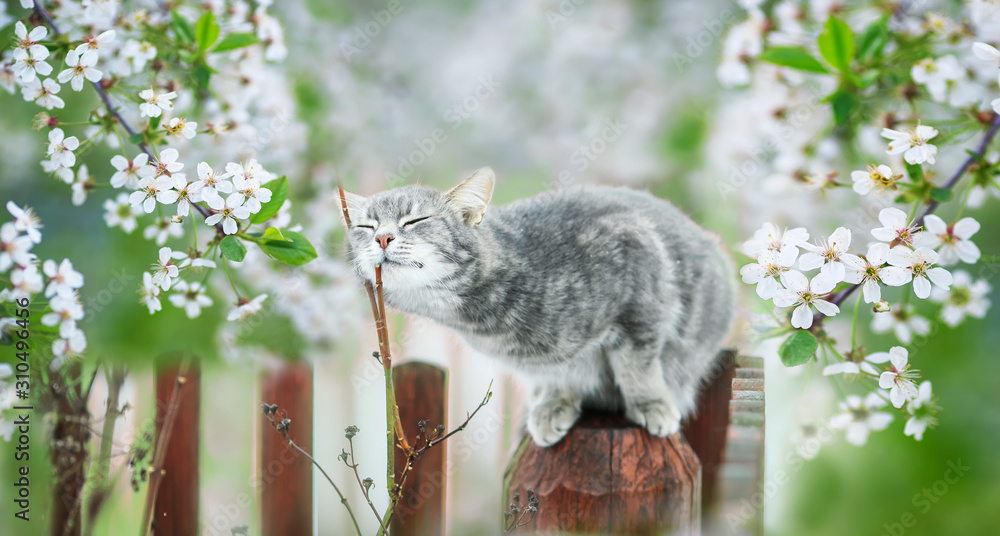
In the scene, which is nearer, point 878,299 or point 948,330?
point 878,299

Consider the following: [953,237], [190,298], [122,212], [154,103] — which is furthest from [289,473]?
[953,237]

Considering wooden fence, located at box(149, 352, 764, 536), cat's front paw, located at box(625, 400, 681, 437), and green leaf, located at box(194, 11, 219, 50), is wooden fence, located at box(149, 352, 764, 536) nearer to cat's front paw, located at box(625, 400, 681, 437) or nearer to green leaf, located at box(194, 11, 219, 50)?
cat's front paw, located at box(625, 400, 681, 437)

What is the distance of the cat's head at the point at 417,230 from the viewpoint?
106cm

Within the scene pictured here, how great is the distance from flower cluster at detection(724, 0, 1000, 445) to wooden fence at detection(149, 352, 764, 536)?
28cm

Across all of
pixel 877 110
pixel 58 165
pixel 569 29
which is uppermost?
pixel 569 29

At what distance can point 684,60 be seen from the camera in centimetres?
234

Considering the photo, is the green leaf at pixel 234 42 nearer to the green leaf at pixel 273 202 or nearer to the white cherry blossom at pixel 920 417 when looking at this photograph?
the green leaf at pixel 273 202

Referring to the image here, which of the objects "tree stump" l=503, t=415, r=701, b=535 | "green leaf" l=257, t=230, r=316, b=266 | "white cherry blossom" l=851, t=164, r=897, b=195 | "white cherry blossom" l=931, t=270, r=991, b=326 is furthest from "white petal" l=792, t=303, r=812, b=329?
"green leaf" l=257, t=230, r=316, b=266

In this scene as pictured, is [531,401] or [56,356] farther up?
[56,356]

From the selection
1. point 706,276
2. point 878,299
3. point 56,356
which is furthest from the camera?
point 706,276

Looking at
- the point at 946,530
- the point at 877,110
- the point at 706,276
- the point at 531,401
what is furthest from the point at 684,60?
the point at 946,530

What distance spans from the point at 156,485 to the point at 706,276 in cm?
113

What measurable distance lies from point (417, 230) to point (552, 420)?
0.49 meters

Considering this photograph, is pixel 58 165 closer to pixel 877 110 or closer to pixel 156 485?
pixel 156 485
